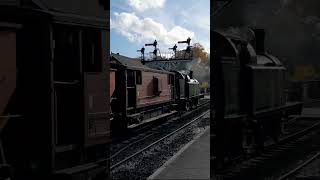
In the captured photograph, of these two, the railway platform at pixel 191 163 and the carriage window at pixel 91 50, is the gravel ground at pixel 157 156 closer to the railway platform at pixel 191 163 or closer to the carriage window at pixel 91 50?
the railway platform at pixel 191 163

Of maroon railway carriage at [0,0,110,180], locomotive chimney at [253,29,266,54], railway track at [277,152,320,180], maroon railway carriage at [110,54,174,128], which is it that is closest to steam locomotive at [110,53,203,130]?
maroon railway carriage at [110,54,174,128]

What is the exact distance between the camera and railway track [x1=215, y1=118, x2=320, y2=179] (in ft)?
6.68

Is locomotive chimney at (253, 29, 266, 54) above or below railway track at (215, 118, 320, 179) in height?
above

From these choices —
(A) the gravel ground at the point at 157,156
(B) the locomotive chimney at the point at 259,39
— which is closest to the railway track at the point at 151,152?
(A) the gravel ground at the point at 157,156

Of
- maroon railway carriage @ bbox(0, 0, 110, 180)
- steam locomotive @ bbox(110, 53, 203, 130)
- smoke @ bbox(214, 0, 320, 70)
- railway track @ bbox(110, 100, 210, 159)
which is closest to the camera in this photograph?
maroon railway carriage @ bbox(0, 0, 110, 180)

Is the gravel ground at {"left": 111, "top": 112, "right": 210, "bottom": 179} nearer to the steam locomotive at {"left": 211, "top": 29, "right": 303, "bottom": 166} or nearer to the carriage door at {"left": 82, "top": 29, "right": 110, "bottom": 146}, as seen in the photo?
the steam locomotive at {"left": 211, "top": 29, "right": 303, "bottom": 166}

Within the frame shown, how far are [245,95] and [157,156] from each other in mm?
761

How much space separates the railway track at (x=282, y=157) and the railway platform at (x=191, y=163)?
107 mm

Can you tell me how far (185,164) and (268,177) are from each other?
1.47ft

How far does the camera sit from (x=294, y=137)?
2193 millimetres

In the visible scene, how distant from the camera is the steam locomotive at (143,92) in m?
2.61

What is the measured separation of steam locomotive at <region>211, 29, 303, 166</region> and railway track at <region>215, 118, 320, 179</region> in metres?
0.06

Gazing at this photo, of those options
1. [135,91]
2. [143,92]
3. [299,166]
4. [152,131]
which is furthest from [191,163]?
[143,92]

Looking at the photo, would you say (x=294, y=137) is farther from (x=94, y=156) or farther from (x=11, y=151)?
(x=11, y=151)
